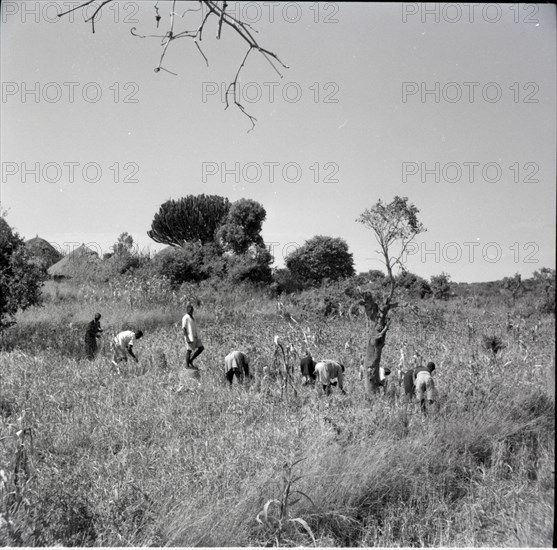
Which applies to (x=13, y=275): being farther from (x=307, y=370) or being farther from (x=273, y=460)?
(x=273, y=460)

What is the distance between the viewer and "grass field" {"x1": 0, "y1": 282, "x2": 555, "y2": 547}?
12.7 feet

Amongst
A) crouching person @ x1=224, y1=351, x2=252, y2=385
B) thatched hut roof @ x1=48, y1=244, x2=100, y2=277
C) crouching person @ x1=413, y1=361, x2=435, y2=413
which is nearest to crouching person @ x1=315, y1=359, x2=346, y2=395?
crouching person @ x1=413, y1=361, x2=435, y2=413

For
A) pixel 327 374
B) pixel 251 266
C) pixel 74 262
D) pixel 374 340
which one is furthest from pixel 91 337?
pixel 74 262

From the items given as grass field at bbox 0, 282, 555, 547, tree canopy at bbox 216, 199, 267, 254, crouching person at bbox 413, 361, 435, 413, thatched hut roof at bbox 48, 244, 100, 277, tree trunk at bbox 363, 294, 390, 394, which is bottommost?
grass field at bbox 0, 282, 555, 547

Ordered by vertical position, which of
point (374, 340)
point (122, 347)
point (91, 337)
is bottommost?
point (122, 347)

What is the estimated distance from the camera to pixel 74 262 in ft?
80.3

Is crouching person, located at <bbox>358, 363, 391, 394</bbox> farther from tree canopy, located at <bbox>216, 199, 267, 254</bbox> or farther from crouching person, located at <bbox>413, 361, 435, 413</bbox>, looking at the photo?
tree canopy, located at <bbox>216, 199, 267, 254</bbox>

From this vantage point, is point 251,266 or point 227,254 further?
point 227,254

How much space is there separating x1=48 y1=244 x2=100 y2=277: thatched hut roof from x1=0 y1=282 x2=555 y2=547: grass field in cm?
1608

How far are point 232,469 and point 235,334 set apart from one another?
6675mm

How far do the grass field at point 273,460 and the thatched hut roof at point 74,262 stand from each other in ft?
52.7

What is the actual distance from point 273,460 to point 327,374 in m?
2.13

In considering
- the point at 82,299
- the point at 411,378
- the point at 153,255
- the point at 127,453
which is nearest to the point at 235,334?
the point at 411,378

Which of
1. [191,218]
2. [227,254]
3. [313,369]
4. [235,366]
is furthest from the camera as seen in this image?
[191,218]
